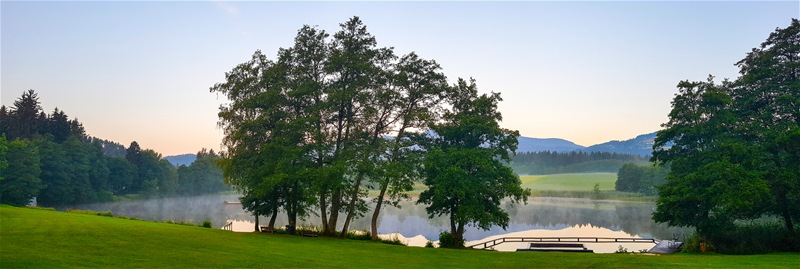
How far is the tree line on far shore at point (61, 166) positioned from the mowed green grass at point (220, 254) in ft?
117

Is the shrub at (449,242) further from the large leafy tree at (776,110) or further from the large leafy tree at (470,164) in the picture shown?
the large leafy tree at (776,110)

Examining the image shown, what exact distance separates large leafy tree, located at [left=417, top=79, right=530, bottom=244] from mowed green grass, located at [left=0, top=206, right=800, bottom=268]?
5.18 meters

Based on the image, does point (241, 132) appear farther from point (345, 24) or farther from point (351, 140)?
point (345, 24)

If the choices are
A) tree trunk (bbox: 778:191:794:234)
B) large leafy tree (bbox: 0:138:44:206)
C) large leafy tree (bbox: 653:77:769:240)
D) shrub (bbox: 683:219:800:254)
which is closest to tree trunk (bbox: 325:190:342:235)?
large leafy tree (bbox: 653:77:769:240)

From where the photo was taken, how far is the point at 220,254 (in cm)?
2192

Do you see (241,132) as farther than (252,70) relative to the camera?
No

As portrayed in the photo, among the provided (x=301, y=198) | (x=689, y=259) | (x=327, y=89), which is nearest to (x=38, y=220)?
(x=301, y=198)

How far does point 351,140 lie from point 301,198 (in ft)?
18.3

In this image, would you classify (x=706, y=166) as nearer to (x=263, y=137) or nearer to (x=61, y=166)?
(x=263, y=137)

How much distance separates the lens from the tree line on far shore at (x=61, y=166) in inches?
2712

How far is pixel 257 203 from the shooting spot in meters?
38.3

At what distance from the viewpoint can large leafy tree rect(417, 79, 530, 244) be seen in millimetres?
32406

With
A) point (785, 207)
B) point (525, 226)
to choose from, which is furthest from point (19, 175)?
point (785, 207)

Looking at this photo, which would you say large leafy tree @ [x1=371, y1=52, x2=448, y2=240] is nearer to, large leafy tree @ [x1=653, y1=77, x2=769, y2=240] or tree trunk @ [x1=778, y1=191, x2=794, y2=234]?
large leafy tree @ [x1=653, y1=77, x2=769, y2=240]
